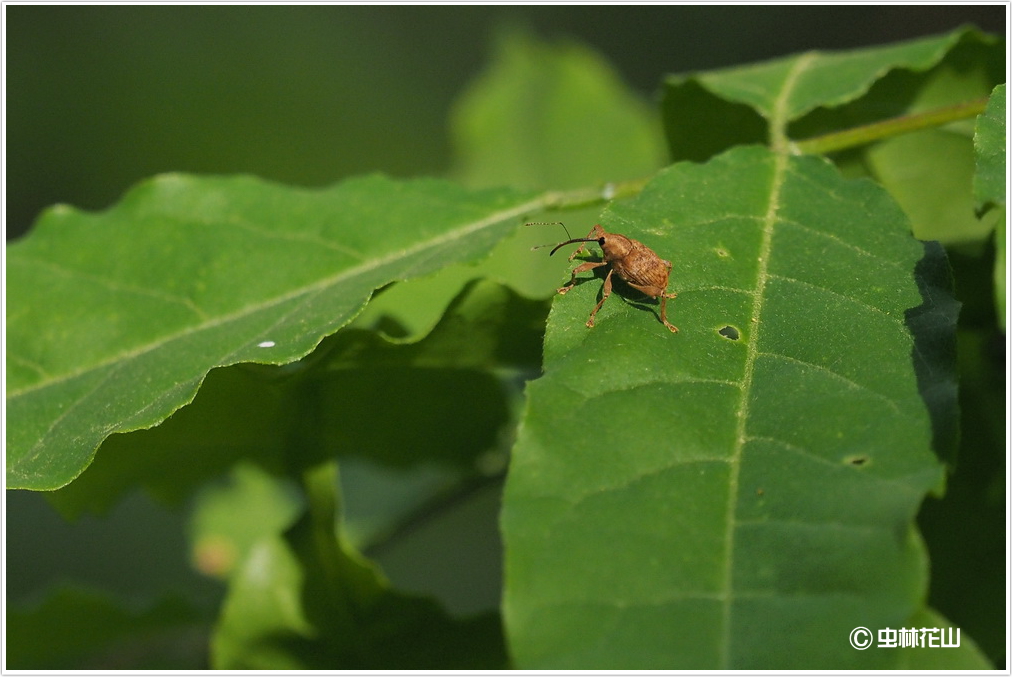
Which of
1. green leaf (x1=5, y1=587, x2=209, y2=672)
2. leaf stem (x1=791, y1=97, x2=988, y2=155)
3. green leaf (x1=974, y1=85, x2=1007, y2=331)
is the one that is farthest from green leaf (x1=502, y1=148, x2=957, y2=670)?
green leaf (x1=5, y1=587, x2=209, y2=672)

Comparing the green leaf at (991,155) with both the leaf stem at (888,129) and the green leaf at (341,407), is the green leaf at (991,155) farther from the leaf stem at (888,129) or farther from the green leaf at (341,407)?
the green leaf at (341,407)

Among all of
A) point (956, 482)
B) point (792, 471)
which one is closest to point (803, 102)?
point (956, 482)

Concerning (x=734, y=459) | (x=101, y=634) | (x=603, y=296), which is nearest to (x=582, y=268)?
(x=603, y=296)

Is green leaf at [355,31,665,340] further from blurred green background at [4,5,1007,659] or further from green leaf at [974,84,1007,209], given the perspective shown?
green leaf at [974,84,1007,209]

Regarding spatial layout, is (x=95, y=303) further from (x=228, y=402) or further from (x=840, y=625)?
(x=840, y=625)

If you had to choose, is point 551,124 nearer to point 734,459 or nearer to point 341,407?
point 341,407

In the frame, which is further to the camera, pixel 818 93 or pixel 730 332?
pixel 818 93
